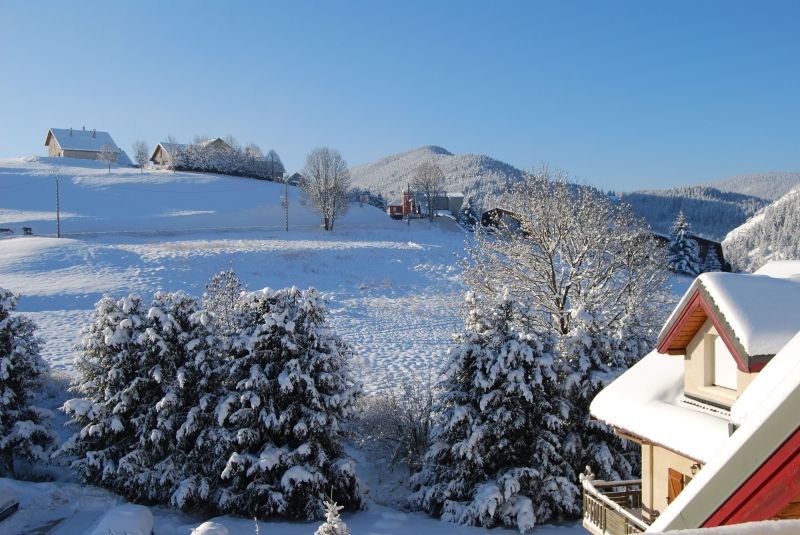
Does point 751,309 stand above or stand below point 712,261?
above

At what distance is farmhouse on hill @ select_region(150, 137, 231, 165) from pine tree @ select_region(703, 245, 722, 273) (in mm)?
71526

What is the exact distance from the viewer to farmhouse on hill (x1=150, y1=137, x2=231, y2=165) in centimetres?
9075

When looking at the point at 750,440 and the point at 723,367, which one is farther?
the point at 723,367

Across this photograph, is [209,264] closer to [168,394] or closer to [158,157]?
[168,394]

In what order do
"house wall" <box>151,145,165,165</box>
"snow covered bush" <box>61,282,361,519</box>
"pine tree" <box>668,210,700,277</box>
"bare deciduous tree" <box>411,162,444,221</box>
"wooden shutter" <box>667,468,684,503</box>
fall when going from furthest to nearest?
1. "house wall" <box>151,145,165,165</box>
2. "bare deciduous tree" <box>411,162,444,221</box>
3. "pine tree" <box>668,210,700,277</box>
4. "snow covered bush" <box>61,282,361,519</box>
5. "wooden shutter" <box>667,468,684,503</box>

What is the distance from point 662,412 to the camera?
31.1ft

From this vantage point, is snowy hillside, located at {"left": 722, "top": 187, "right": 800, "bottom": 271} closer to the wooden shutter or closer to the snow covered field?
the snow covered field

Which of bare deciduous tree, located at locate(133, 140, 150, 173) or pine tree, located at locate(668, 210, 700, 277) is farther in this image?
bare deciduous tree, located at locate(133, 140, 150, 173)

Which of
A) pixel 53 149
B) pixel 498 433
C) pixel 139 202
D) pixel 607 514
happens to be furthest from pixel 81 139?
pixel 607 514

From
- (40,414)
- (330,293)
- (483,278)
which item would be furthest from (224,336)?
(330,293)

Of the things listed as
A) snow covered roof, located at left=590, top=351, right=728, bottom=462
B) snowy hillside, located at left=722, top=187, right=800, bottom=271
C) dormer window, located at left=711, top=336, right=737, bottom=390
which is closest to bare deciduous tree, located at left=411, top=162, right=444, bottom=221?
snow covered roof, located at left=590, top=351, right=728, bottom=462

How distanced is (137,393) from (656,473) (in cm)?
1380

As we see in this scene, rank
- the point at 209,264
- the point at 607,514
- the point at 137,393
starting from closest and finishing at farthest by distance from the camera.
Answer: the point at 607,514
the point at 137,393
the point at 209,264

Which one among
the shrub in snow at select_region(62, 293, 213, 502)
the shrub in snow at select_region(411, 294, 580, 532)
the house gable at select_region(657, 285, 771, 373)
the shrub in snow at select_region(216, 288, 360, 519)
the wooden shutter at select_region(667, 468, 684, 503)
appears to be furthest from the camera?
the shrub in snow at select_region(62, 293, 213, 502)
